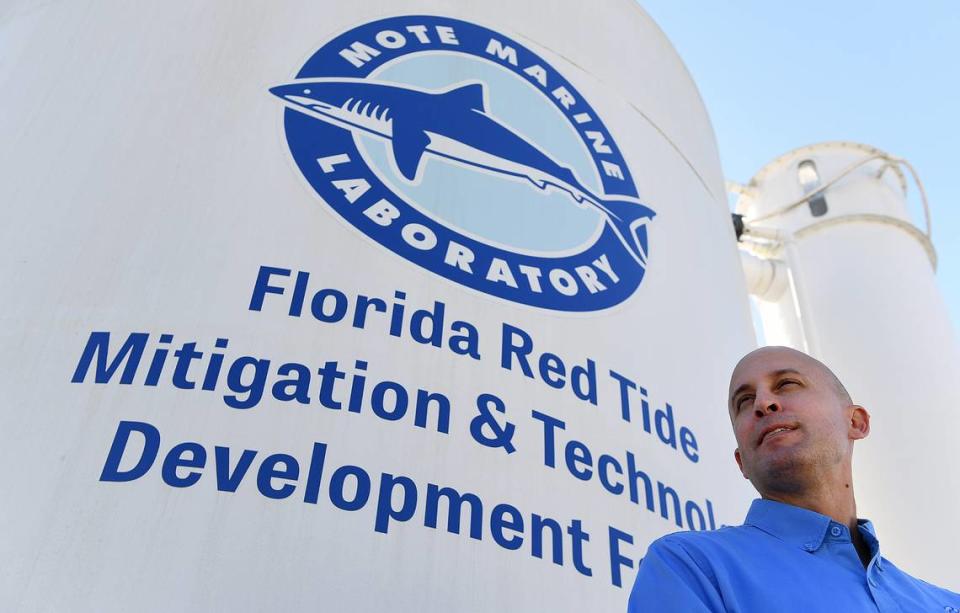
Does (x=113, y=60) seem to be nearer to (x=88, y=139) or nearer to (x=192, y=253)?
(x=88, y=139)

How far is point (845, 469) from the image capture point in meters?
2.33

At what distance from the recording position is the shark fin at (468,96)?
4.48 m

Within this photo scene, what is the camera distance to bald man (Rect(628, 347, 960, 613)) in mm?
1930

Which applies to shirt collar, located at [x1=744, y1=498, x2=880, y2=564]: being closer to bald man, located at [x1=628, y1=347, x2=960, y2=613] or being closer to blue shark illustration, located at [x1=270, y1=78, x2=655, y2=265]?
bald man, located at [x1=628, y1=347, x2=960, y2=613]

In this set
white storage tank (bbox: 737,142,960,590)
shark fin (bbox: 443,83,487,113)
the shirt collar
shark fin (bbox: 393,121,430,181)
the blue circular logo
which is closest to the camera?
the shirt collar

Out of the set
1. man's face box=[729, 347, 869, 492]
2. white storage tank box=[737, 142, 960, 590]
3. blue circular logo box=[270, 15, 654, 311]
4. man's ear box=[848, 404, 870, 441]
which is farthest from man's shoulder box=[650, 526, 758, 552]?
white storage tank box=[737, 142, 960, 590]

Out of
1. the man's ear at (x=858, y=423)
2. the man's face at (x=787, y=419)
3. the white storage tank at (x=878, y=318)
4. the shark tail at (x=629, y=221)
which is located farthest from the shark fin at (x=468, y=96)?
the white storage tank at (x=878, y=318)

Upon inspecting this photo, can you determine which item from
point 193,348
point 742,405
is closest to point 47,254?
point 193,348

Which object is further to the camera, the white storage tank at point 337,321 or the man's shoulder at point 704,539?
the white storage tank at point 337,321

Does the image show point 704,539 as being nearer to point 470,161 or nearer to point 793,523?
point 793,523

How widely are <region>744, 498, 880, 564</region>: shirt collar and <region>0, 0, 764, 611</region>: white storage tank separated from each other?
1.14 metres

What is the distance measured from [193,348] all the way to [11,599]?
939 millimetres

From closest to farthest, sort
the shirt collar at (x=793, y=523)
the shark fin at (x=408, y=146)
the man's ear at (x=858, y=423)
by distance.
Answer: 1. the shirt collar at (x=793, y=523)
2. the man's ear at (x=858, y=423)
3. the shark fin at (x=408, y=146)

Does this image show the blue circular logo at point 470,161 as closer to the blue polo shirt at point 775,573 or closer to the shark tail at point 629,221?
the shark tail at point 629,221
